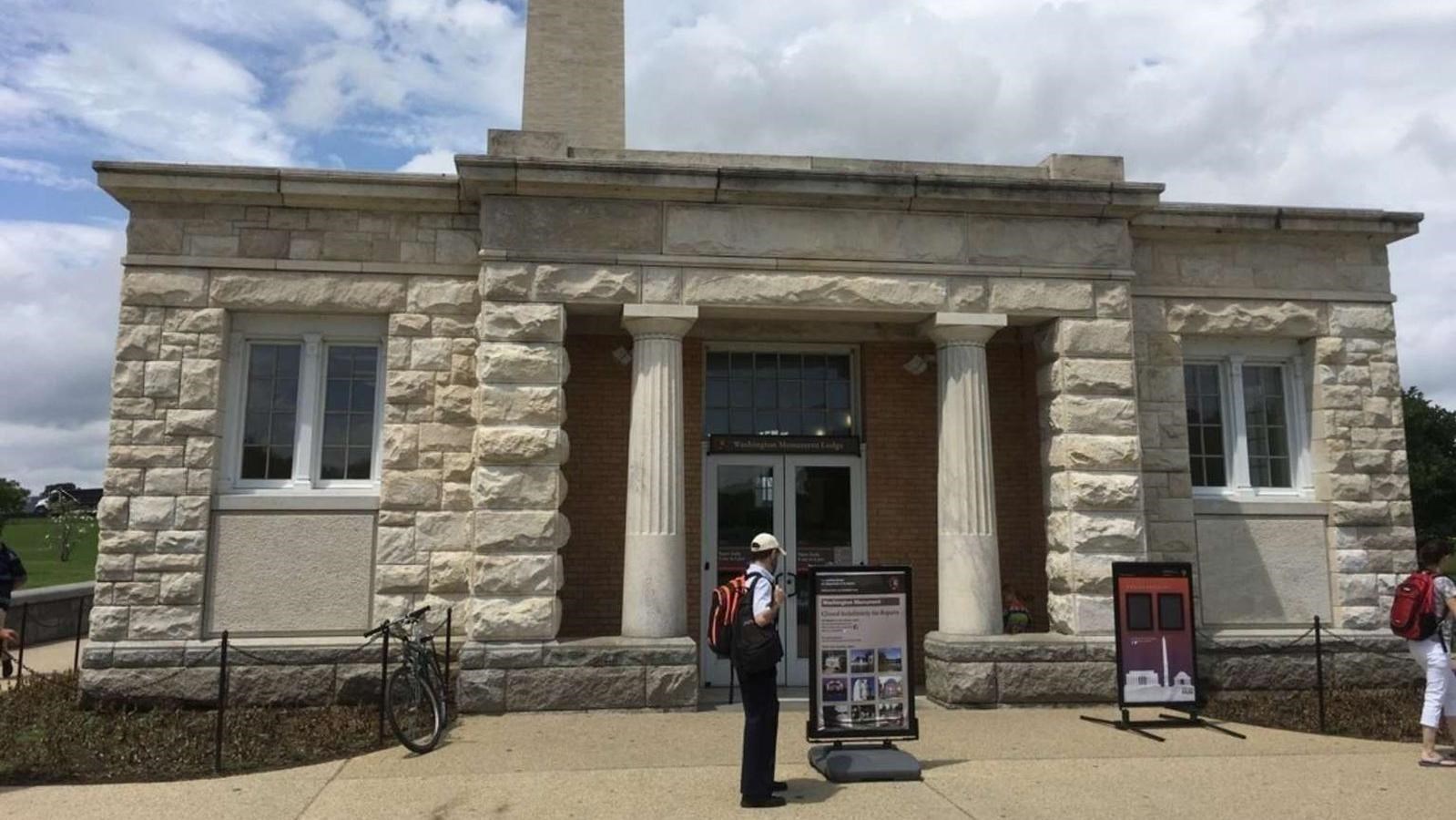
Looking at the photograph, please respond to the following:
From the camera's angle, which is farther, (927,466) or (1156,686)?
(927,466)

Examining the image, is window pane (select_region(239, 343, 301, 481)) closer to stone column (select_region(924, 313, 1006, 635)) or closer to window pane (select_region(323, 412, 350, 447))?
window pane (select_region(323, 412, 350, 447))

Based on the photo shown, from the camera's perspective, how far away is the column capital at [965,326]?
9.70 metres

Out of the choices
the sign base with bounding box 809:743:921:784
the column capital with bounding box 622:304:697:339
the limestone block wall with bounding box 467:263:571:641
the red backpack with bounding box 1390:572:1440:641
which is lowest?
the sign base with bounding box 809:743:921:784

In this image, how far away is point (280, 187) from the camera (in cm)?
947

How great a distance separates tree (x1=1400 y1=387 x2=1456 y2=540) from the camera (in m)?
36.3

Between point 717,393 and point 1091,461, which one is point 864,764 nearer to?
point 1091,461

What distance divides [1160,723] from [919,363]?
14.4ft

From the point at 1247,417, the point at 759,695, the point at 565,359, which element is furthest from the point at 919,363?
the point at 759,695

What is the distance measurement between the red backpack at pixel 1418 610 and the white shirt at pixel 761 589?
16.1 feet

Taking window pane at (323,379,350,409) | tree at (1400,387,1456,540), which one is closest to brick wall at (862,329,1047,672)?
window pane at (323,379,350,409)

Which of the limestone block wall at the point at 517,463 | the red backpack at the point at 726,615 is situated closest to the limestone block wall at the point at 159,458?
the limestone block wall at the point at 517,463

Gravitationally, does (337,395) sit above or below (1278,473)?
above

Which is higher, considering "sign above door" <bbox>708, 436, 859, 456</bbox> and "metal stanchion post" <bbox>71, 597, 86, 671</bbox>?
"sign above door" <bbox>708, 436, 859, 456</bbox>

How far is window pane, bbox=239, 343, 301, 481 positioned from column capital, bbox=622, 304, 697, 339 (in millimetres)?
3381
